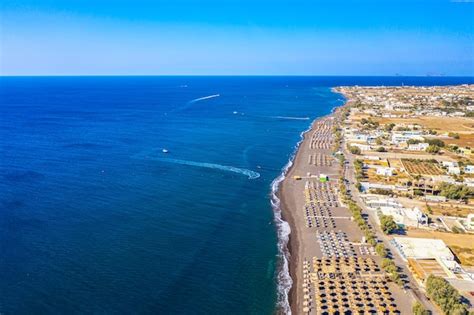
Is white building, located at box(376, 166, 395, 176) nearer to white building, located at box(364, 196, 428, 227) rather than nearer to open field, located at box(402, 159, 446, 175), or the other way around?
open field, located at box(402, 159, 446, 175)

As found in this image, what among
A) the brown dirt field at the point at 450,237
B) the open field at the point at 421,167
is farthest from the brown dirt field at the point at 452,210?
the open field at the point at 421,167

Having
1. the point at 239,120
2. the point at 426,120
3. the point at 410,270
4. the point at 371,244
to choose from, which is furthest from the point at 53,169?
the point at 426,120

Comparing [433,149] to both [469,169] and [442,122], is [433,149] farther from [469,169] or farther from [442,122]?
[442,122]

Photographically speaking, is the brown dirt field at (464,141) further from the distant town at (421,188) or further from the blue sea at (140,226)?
the blue sea at (140,226)

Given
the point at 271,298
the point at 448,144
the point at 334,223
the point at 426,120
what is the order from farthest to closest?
the point at 426,120 < the point at 448,144 < the point at 334,223 < the point at 271,298

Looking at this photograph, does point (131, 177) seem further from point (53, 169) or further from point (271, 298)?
point (271, 298)
